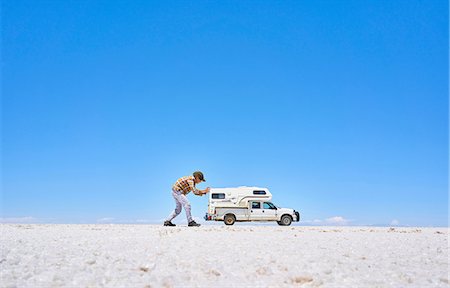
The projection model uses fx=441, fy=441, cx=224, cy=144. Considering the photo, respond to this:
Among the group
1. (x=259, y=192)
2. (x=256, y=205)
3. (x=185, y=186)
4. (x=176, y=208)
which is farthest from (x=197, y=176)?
(x=259, y=192)

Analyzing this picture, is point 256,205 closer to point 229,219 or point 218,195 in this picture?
point 229,219

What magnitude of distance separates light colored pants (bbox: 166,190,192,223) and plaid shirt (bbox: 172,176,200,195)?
15 centimetres

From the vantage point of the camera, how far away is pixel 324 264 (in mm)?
6902

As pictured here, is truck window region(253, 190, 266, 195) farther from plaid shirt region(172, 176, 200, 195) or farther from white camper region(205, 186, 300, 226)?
plaid shirt region(172, 176, 200, 195)

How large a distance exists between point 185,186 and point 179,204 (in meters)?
0.70

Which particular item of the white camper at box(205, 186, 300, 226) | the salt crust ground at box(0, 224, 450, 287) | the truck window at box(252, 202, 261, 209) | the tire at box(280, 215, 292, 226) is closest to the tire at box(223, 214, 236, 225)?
the white camper at box(205, 186, 300, 226)

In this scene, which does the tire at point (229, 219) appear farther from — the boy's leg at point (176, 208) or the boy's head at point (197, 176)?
the boy's leg at point (176, 208)

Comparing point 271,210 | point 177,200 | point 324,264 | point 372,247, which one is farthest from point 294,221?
point 324,264

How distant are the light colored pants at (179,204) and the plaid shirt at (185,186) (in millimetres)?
152

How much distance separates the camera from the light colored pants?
1582cm

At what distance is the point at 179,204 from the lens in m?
16.1

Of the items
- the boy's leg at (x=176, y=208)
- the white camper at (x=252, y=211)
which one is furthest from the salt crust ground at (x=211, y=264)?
the white camper at (x=252, y=211)

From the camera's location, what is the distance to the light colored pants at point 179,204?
15820 mm

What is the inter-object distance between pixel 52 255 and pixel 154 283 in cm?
220
